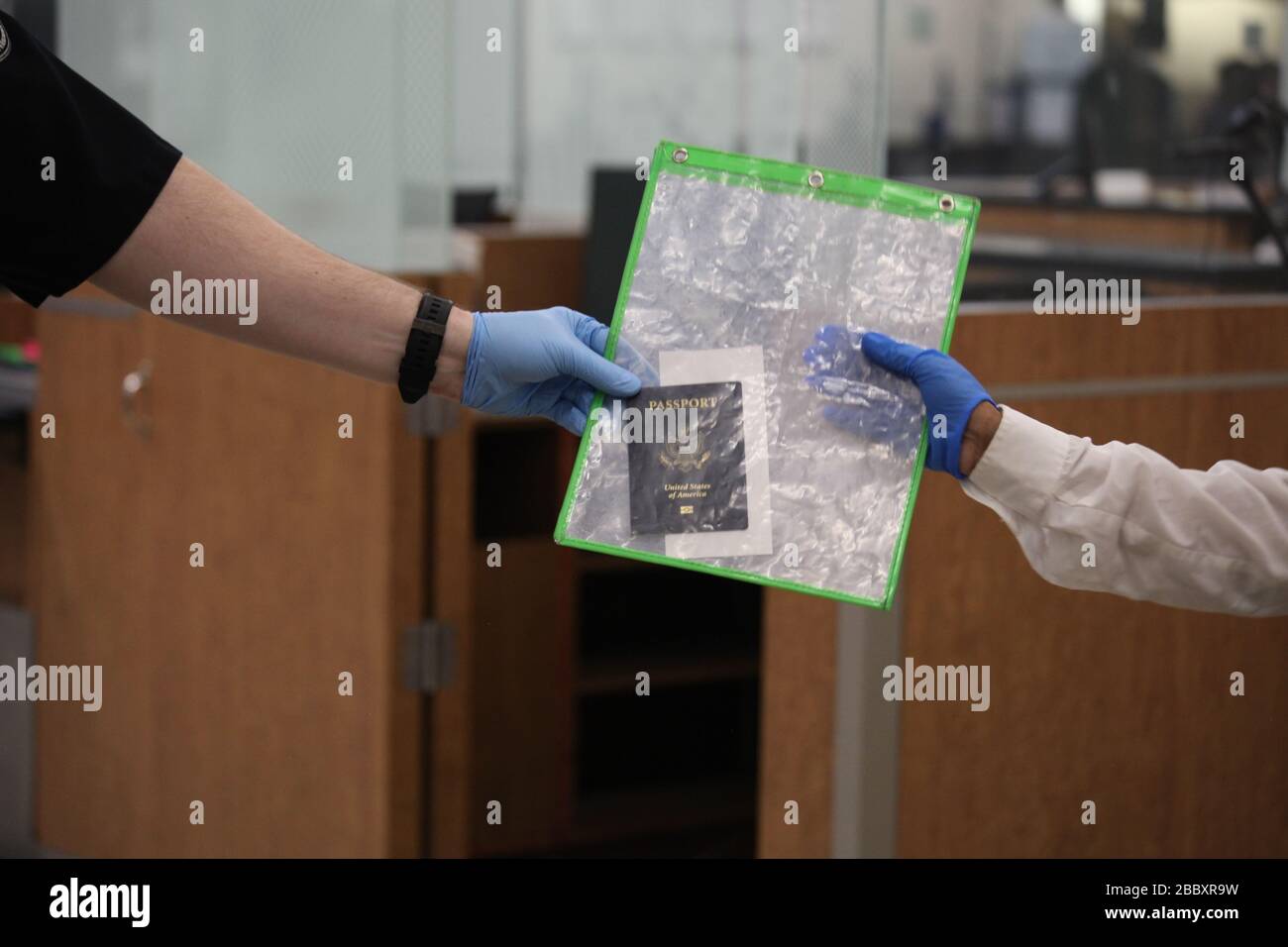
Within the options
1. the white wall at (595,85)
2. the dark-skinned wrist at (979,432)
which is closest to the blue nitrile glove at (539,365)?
the dark-skinned wrist at (979,432)

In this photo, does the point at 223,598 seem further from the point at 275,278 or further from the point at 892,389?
the point at 892,389

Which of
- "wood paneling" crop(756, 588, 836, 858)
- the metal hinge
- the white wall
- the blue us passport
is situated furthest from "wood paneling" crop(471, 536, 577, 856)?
the white wall

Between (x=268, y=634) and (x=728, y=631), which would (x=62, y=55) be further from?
(x=728, y=631)

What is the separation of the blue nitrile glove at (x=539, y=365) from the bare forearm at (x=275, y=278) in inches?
1.6

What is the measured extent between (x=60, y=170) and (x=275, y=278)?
0.77 feet

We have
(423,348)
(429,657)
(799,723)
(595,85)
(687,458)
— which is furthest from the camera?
(595,85)

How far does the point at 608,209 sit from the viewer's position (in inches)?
129

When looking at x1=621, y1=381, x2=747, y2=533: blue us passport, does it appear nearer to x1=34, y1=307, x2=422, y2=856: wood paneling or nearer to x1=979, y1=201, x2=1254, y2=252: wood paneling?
x1=34, y1=307, x2=422, y2=856: wood paneling

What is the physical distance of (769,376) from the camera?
1.51 meters

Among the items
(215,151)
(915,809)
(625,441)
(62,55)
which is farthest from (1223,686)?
(62,55)

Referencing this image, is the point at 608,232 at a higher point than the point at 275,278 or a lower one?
higher

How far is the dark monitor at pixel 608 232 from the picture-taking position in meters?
3.27

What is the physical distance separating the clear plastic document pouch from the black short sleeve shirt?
0.53m

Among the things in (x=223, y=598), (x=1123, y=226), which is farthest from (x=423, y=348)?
(x=1123, y=226)
